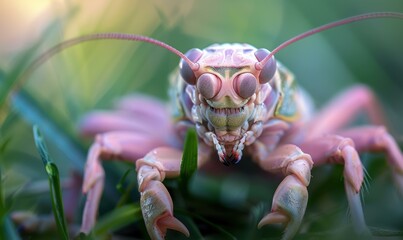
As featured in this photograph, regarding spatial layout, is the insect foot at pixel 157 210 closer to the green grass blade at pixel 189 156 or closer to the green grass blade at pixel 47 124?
the green grass blade at pixel 189 156

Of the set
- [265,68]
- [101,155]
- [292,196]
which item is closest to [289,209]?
[292,196]

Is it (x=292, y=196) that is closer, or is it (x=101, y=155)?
(x=292, y=196)

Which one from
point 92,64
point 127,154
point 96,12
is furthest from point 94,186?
point 96,12

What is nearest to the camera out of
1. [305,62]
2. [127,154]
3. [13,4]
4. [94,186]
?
[94,186]

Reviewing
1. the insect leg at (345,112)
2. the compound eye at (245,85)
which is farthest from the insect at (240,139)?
the insect leg at (345,112)

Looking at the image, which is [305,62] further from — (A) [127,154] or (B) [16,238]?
(B) [16,238]

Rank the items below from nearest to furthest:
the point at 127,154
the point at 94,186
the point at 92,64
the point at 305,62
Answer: the point at 94,186 < the point at 127,154 < the point at 92,64 < the point at 305,62

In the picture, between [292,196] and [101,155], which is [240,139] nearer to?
[292,196]

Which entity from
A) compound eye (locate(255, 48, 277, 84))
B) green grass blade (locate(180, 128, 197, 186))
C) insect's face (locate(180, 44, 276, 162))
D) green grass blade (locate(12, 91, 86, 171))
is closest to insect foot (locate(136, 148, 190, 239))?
green grass blade (locate(180, 128, 197, 186))
